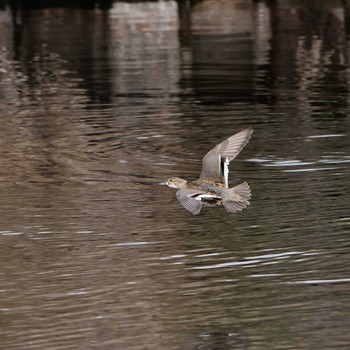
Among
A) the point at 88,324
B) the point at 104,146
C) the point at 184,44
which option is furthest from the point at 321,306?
the point at 184,44

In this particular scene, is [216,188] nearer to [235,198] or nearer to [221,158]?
[235,198]

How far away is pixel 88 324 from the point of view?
897 centimetres

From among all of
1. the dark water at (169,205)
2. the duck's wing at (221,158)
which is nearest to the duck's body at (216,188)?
the duck's wing at (221,158)

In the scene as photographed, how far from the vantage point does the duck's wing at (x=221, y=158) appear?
36.3ft

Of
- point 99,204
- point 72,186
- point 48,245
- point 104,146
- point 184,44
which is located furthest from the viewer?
point 184,44

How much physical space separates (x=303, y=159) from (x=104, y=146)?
242cm

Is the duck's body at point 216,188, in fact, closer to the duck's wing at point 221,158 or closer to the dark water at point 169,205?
the duck's wing at point 221,158

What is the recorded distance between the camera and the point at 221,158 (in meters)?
11.2

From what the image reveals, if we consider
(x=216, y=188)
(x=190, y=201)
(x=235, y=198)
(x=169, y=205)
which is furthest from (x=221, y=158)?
(x=169, y=205)

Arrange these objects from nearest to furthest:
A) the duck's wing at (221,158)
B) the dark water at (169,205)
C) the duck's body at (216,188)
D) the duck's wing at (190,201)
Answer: the dark water at (169,205) < the duck's wing at (190,201) < the duck's body at (216,188) < the duck's wing at (221,158)

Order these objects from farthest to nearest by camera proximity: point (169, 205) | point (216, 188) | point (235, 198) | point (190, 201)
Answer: point (169, 205)
point (216, 188)
point (235, 198)
point (190, 201)

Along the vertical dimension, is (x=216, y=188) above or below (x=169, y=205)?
above

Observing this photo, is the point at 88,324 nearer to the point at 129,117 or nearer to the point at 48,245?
the point at 48,245

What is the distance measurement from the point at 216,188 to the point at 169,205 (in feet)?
6.29
